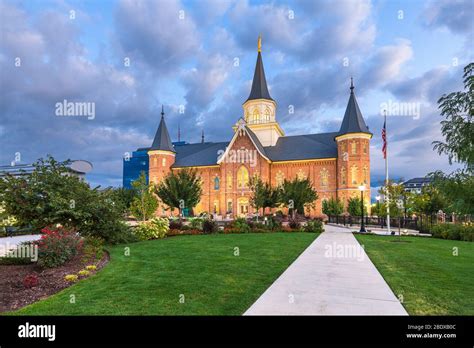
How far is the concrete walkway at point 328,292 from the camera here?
17.1ft

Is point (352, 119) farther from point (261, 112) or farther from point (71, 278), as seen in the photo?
point (71, 278)

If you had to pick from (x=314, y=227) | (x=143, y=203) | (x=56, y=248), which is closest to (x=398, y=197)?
(x=314, y=227)

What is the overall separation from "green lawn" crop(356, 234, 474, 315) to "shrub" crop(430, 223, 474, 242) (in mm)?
10505

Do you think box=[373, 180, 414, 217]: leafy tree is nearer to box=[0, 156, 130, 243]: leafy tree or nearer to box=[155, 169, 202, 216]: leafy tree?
box=[155, 169, 202, 216]: leafy tree

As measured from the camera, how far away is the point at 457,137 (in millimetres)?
5105

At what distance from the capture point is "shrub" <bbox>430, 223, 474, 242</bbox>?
65.4ft

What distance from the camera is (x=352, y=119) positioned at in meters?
43.2

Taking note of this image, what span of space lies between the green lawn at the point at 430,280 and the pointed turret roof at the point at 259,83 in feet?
155

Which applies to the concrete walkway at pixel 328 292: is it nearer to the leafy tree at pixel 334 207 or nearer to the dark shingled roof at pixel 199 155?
the leafy tree at pixel 334 207

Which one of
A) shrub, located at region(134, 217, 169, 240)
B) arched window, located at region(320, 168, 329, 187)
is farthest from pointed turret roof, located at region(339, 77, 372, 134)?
shrub, located at region(134, 217, 169, 240)

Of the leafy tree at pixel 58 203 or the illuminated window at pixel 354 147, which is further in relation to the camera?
the illuminated window at pixel 354 147

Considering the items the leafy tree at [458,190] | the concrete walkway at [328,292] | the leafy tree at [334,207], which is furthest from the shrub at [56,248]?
the leafy tree at [334,207]

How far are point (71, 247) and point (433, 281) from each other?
1090 centimetres
